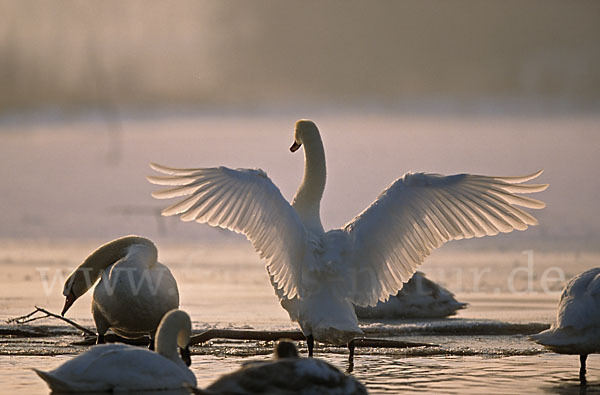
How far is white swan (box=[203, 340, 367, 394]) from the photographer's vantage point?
636cm

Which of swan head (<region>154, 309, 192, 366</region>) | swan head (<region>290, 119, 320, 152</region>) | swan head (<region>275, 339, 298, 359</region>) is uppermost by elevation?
swan head (<region>290, 119, 320, 152</region>)

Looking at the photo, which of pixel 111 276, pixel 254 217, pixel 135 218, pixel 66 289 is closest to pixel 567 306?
pixel 254 217

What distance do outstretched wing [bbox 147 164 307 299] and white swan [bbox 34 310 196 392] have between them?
Answer: 2597 millimetres

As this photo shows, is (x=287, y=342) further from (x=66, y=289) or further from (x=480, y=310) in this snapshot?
(x=480, y=310)

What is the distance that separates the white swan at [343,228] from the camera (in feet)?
32.1

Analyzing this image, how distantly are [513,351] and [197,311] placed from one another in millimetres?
5123

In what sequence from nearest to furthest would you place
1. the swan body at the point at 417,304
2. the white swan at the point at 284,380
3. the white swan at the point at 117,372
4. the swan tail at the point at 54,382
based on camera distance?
1. the white swan at the point at 284,380
2. the swan tail at the point at 54,382
3. the white swan at the point at 117,372
4. the swan body at the point at 417,304

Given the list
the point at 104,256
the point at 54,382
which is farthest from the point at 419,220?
the point at 54,382

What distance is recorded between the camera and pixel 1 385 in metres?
7.84

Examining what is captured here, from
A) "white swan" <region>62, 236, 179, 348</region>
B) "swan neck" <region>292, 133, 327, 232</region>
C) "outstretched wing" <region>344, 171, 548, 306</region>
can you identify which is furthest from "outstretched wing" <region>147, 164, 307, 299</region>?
"swan neck" <region>292, 133, 327, 232</region>

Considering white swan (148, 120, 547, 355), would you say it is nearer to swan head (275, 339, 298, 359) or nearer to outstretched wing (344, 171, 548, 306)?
outstretched wing (344, 171, 548, 306)

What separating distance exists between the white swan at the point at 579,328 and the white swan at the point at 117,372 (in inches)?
116

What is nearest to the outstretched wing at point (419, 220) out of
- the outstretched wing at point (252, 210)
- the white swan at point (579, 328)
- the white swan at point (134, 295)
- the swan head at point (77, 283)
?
the outstretched wing at point (252, 210)

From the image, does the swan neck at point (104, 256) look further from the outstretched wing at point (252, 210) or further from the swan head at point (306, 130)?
the swan head at point (306, 130)
